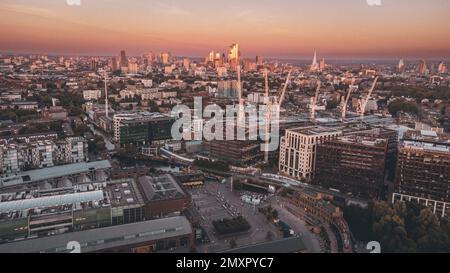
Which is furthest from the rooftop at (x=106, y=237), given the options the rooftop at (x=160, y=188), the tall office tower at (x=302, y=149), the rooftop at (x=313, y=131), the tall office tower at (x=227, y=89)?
the tall office tower at (x=227, y=89)

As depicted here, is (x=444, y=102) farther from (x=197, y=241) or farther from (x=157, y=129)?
(x=197, y=241)

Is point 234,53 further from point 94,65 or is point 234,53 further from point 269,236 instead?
point 94,65

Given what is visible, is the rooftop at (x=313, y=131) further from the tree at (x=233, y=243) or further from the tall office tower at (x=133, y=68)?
the tall office tower at (x=133, y=68)

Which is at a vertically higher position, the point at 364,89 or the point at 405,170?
the point at 364,89

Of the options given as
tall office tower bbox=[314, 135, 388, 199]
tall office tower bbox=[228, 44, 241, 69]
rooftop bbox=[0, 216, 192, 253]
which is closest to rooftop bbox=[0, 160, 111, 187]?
rooftop bbox=[0, 216, 192, 253]

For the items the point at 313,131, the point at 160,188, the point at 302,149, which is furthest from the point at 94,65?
the point at 160,188
